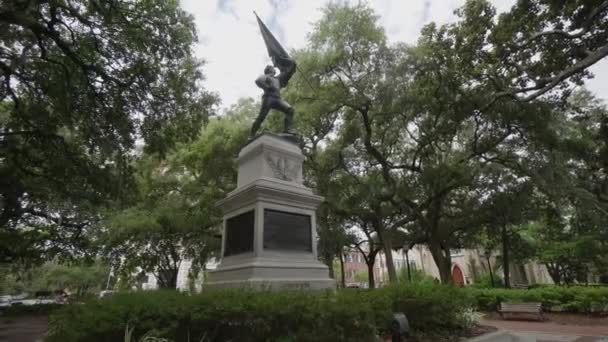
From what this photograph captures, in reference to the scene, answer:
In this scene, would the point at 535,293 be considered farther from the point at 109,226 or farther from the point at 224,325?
the point at 109,226

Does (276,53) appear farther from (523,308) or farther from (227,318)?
(523,308)

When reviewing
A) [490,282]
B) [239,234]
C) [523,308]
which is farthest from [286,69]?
[490,282]

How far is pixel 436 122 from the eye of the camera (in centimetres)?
1698

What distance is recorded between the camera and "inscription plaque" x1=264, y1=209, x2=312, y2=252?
8078 millimetres

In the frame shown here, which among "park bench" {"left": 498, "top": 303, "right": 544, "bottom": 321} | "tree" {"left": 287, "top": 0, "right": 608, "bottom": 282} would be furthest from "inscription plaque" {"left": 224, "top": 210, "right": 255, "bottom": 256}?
"park bench" {"left": 498, "top": 303, "right": 544, "bottom": 321}

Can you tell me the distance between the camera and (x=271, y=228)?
8.15 metres

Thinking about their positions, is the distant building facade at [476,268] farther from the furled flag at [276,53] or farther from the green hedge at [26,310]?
the furled flag at [276,53]

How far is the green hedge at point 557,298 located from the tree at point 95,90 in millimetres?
15478

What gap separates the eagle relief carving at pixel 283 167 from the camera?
926cm

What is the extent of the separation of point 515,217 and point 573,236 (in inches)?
656

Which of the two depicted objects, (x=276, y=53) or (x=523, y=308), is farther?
(x=523, y=308)

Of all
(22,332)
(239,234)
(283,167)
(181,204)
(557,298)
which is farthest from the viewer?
(181,204)

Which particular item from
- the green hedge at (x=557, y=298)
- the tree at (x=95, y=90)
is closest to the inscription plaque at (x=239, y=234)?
the tree at (x=95, y=90)

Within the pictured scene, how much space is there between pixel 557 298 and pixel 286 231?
15.7m
